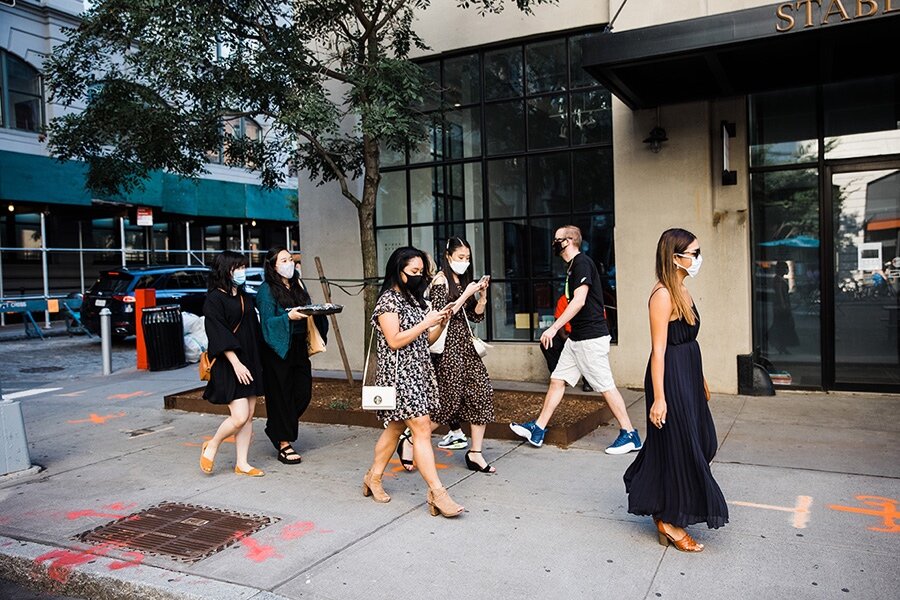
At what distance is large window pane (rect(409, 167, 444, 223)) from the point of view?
35.7 ft

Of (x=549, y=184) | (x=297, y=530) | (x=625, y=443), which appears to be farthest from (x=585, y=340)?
(x=549, y=184)

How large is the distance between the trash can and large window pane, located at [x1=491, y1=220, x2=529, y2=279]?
5937 mm

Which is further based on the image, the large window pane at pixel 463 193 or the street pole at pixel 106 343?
the street pole at pixel 106 343

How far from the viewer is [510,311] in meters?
10.3

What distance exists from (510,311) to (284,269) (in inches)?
183

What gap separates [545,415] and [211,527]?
9.90ft

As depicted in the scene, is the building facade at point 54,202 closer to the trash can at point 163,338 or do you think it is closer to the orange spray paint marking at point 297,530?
the trash can at point 163,338

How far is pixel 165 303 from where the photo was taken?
54.6 feet

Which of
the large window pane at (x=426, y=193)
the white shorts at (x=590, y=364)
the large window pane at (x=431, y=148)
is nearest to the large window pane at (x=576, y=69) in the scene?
the large window pane at (x=431, y=148)

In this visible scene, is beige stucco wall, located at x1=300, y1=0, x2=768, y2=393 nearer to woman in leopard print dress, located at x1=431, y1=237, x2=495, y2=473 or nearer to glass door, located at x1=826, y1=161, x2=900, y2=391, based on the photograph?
glass door, located at x1=826, y1=161, x2=900, y2=391

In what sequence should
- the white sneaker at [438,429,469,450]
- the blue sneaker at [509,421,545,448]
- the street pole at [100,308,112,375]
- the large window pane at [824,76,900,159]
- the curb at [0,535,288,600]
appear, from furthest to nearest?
the street pole at [100,308,112,375] < the large window pane at [824,76,900,159] < the white sneaker at [438,429,469,450] < the blue sneaker at [509,421,545,448] < the curb at [0,535,288,600]

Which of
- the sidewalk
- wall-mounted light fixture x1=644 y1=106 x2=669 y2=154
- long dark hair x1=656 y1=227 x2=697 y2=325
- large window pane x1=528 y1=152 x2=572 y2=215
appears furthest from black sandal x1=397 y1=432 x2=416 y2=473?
wall-mounted light fixture x1=644 y1=106 x2=669 y2=154

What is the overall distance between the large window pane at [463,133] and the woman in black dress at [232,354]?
17.2ft

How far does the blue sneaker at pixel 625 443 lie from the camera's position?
20.9 feet
